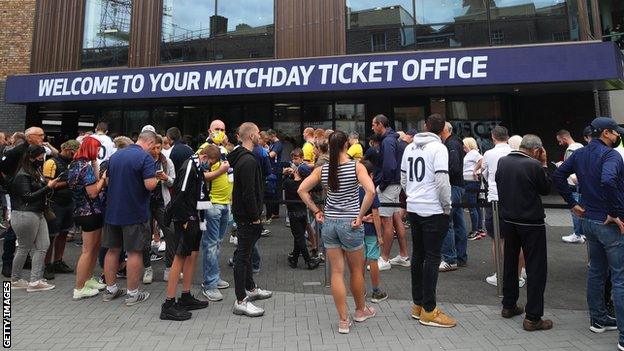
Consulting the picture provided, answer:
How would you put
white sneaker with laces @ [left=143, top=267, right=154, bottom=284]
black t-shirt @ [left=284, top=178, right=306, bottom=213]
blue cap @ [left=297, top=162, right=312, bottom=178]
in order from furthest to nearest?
blue cap @ [left=297, top=162, right=312, bottom=178]
black t-shirt @ [left=284, top=178, right=306, bottom=213]
white sneaker with laces @ [left=143, top=267, right=154, bottom=284]

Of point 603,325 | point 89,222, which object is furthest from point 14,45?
point 603,325

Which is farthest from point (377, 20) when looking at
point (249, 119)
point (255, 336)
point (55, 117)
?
point (55, 117)

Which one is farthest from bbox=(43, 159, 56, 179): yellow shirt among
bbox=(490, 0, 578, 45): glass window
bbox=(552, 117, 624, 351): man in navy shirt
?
bbox=(490, 0, 578, 45): glass window

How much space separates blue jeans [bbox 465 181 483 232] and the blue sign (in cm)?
325

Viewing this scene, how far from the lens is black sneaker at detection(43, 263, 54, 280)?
19.6 feet

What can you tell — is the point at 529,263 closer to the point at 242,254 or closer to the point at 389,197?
the point at 389,197

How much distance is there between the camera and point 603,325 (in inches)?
157

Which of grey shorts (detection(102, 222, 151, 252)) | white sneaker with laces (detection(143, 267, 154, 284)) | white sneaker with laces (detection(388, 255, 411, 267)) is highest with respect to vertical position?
grey shorts (detection(102, 222, 151, 252))

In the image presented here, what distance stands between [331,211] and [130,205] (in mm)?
2346

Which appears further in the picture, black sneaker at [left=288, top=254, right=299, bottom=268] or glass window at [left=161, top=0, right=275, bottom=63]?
glass window at [left=161, top=0, right=275, bottom=63]

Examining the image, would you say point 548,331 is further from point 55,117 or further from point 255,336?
point 55,117

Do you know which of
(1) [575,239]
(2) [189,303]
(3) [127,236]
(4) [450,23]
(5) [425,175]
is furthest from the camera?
(4) [450,23]

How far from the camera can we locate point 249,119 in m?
13.6

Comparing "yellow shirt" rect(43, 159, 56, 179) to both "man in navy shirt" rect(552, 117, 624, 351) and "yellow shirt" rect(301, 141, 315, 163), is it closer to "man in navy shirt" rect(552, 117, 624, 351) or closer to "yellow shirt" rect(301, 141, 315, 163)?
"yellow shirt" rect(301, 141, 315, 163)
